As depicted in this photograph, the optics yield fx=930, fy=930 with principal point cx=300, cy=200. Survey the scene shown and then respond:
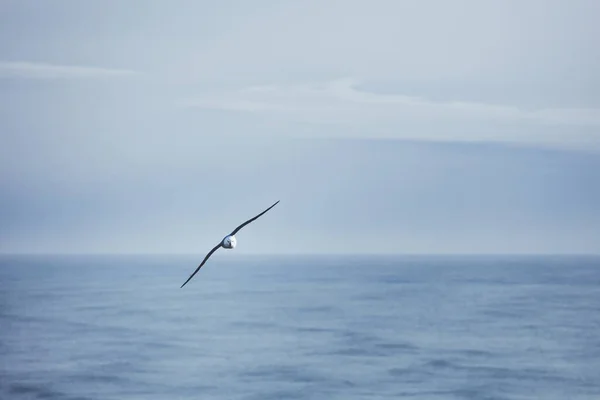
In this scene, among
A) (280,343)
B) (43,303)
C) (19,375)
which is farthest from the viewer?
(43,303)

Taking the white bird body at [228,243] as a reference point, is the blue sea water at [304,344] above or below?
below

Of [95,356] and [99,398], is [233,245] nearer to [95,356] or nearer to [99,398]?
[99,398]

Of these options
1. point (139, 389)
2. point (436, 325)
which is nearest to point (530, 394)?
point (139, 389)

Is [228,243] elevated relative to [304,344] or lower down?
elevated

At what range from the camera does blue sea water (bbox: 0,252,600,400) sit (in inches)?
1609

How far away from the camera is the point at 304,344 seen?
5356 cm

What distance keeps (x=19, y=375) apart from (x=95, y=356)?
5.45 m

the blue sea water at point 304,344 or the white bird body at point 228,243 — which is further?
the blue sea water at point 304,344

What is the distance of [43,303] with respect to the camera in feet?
256

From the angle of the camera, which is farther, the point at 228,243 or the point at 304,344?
the point at 304,344

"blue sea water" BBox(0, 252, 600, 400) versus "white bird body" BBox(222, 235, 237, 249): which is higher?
"white bird body" BBox(222, 235, 237, 249)

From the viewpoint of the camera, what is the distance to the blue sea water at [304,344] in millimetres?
40875

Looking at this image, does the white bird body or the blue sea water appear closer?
the white bird body

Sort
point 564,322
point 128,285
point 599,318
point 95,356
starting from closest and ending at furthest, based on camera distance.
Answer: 1. point 95,356
2. point 564,322
3. point 599,318
4. point 128,285
